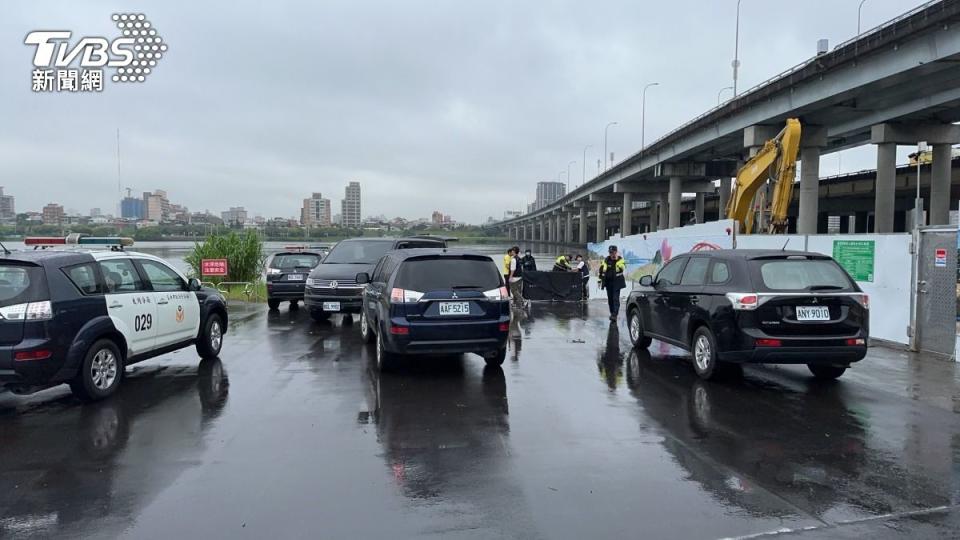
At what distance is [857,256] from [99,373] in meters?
11.9

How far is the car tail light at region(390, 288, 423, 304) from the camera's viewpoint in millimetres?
8383

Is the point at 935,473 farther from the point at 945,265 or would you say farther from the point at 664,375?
the point at 945,265

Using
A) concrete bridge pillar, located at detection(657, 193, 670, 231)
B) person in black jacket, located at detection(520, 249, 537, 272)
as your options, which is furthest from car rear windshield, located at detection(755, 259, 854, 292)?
concrete bridge pillar, located at detection(657, 193, 670, 231)

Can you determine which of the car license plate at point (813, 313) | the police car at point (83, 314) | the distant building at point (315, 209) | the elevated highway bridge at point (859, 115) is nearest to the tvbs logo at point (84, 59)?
the police car at point (83, 314)

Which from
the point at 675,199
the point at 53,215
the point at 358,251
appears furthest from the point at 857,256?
the point at 675,199

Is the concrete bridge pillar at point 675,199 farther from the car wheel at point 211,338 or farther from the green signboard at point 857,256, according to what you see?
the car wheel at point 211,338

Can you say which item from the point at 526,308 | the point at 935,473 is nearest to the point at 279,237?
the point at 526,308

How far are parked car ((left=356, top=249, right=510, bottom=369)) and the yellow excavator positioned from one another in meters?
16.7

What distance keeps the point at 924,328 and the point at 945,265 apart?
112cm

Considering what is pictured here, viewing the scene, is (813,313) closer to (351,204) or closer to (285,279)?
(285,279)

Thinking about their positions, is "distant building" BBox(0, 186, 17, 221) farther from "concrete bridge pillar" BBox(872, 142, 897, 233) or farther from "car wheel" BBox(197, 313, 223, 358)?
"concrete bridge pillar" BBox(872, 142, 897, 233)

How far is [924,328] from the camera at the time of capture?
34.2 ft

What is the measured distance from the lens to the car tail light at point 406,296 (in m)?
8.38

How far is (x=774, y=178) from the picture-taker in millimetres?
23219
